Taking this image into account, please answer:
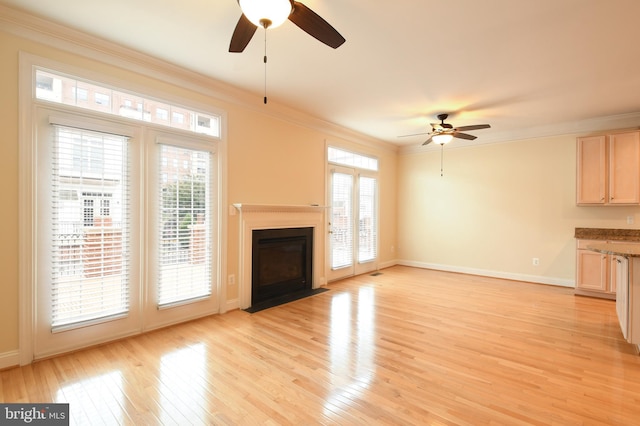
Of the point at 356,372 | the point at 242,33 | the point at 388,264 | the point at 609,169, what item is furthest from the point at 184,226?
the point at 609,169

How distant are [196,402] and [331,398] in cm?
96

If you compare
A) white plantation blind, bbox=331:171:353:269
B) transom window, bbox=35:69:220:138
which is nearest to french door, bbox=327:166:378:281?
white plantation blind, bbox=331:171:353:269

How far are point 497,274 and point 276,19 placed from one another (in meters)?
6.36

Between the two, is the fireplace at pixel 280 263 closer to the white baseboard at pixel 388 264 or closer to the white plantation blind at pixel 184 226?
the white plantation blind at pixel 184 226

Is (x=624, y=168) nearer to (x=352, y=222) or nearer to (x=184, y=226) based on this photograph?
(x=352, y=222)

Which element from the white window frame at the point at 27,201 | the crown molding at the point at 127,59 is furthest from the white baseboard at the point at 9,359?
the crown molding at the point at 127,59

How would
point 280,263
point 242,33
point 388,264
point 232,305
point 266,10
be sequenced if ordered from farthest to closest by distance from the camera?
point 388,264
point 280,263
point 232,305
point 242,33
point 266,10

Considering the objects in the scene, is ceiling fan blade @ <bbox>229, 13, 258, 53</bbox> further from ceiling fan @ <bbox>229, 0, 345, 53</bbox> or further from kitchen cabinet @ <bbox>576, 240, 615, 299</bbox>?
kitchen cabinet @ <bbox>576, 240, 615, 299</bbox>

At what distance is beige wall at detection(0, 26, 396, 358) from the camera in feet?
8.27

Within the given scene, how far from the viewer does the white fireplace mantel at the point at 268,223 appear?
13.7 ft

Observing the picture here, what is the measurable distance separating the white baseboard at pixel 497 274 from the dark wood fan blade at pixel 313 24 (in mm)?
5901

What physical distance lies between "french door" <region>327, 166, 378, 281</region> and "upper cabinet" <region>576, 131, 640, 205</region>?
12.0ft

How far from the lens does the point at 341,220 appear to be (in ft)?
19.5

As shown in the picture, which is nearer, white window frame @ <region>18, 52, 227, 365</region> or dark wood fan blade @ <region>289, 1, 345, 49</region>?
dark wood fan blade @ <region>289, 1, 345, 49</region>
